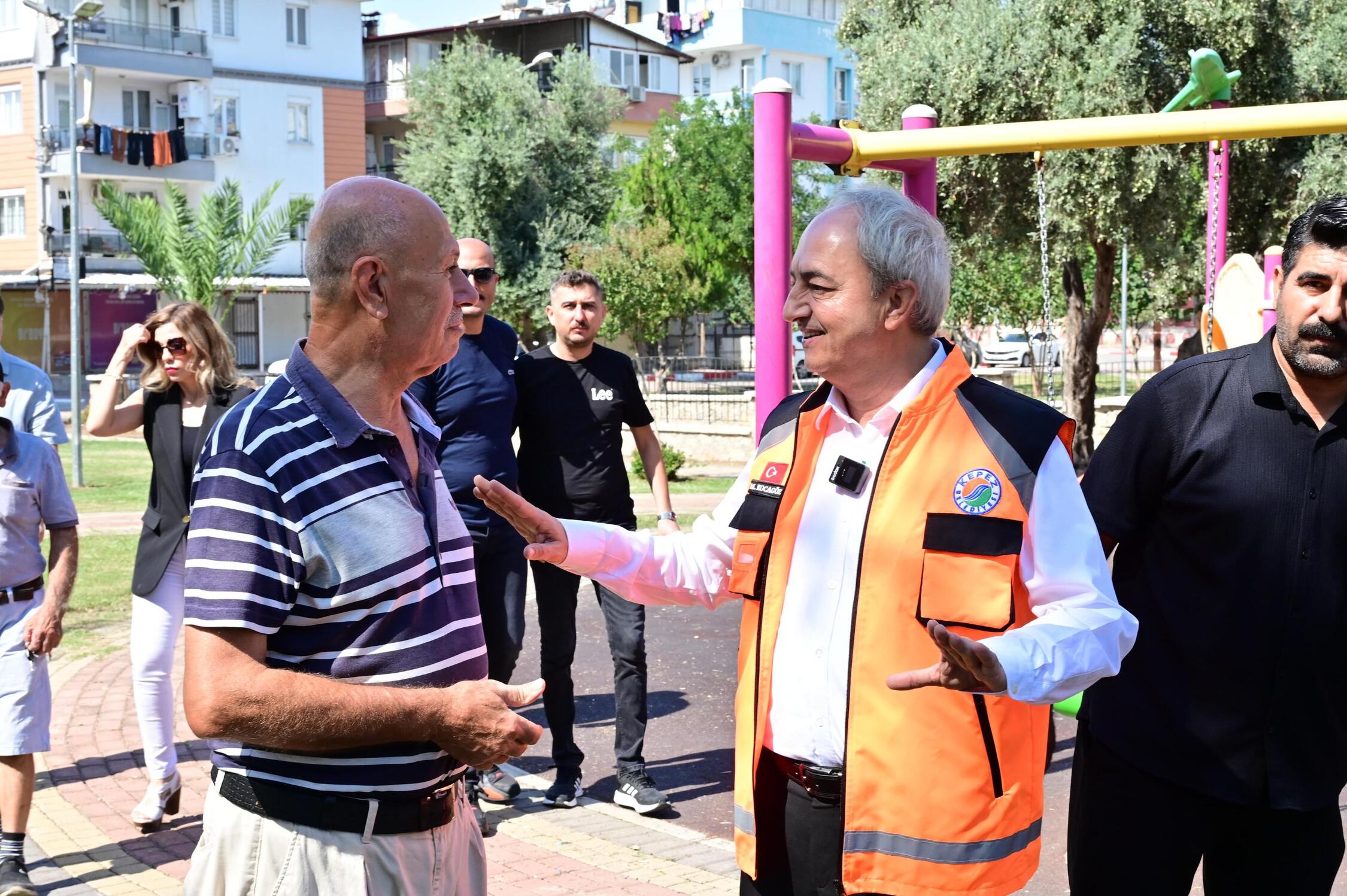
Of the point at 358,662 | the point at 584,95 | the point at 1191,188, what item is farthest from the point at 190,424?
the point at 584,95

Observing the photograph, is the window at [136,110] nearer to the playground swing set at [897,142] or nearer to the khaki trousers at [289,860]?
the playground swing set at [897,142]

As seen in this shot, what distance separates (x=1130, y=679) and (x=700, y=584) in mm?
1004

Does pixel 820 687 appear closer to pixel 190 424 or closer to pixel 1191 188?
pixel 190 424

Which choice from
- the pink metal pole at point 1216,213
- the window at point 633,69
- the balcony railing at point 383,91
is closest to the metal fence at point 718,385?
the pink metal pole at point 1216,213

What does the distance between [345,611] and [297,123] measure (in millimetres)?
50691

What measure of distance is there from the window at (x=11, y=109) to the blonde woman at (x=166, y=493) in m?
46.9

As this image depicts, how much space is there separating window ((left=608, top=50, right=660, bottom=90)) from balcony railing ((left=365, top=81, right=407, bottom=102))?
28.8 feet

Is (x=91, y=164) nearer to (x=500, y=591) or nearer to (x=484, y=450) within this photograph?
(x=484, y=450)

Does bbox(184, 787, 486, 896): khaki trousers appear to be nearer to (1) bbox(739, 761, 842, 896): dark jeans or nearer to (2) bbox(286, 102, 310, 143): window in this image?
(1) bbox(739, 761, 842, 896): dark jeans

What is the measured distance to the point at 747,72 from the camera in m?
65.5

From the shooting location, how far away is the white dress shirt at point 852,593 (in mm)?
2428

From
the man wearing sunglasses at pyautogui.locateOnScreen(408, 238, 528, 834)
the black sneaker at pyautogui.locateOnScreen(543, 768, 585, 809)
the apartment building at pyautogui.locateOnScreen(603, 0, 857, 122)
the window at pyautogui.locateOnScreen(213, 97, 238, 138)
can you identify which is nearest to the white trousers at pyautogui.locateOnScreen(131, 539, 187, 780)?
the man wearing sunglasses at pyautogui.locateOnScreen(408, 238, 528, 834)

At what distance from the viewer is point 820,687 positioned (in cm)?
271

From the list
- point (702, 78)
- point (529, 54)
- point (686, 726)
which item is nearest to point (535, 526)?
point (686, 726)
